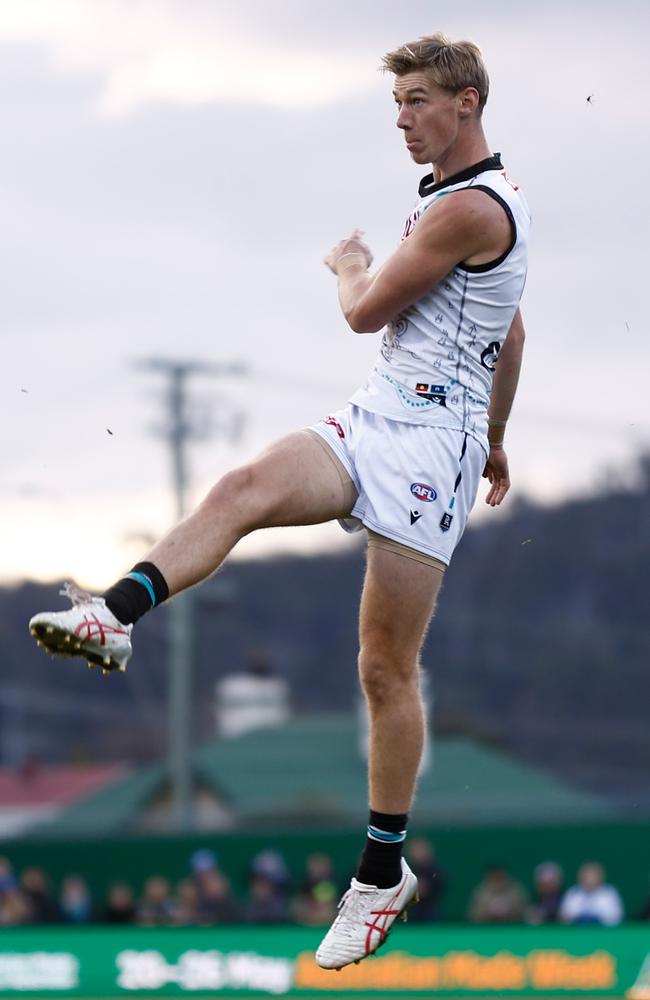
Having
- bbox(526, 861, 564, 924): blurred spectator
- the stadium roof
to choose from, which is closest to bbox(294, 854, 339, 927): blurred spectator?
bbox(526, 861, 564, 924): blurred spectator

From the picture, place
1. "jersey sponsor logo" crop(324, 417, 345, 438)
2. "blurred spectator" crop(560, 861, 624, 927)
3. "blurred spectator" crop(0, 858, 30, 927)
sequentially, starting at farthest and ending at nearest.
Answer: "blurred spectator" crop(0, 858, 30, 927)
"blurred spectator" crop(560, 861, 624, 927)
"jersey sponsor logo" crop(324, 417, 345, 438)

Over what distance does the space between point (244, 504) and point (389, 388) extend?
751mm

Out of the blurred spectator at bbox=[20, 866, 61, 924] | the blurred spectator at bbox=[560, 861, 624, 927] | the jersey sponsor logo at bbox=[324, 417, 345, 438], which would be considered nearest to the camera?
the jersey sponsor logo at bbox=[324, 417, 345, 438]

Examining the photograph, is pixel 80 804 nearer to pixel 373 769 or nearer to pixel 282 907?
pixel 282 907

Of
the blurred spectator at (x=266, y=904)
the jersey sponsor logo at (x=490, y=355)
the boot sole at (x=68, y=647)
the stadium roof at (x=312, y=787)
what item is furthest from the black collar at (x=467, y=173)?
the stadium roof at (x=312, y=787)

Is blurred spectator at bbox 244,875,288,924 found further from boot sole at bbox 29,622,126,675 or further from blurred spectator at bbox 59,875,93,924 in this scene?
boot sole at bbox 29,622,126,675

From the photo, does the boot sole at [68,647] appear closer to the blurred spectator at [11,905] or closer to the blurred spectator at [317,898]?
the blurred spectator at [317,898]

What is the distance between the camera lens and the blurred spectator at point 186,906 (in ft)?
61.7

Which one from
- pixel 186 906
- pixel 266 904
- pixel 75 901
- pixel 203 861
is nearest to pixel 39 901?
pixel 75 901

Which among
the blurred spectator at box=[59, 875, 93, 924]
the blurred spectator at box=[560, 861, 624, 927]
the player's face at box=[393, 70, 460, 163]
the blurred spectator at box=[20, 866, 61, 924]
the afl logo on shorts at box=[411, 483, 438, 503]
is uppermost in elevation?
the player's face at box=[393, 70, 460, 163]

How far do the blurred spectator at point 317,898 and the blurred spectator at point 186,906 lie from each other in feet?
3.14

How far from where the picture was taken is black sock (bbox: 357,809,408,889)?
288 inches

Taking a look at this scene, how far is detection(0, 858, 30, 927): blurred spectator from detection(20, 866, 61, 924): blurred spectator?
59mm

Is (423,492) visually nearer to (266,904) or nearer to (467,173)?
(467,173)
